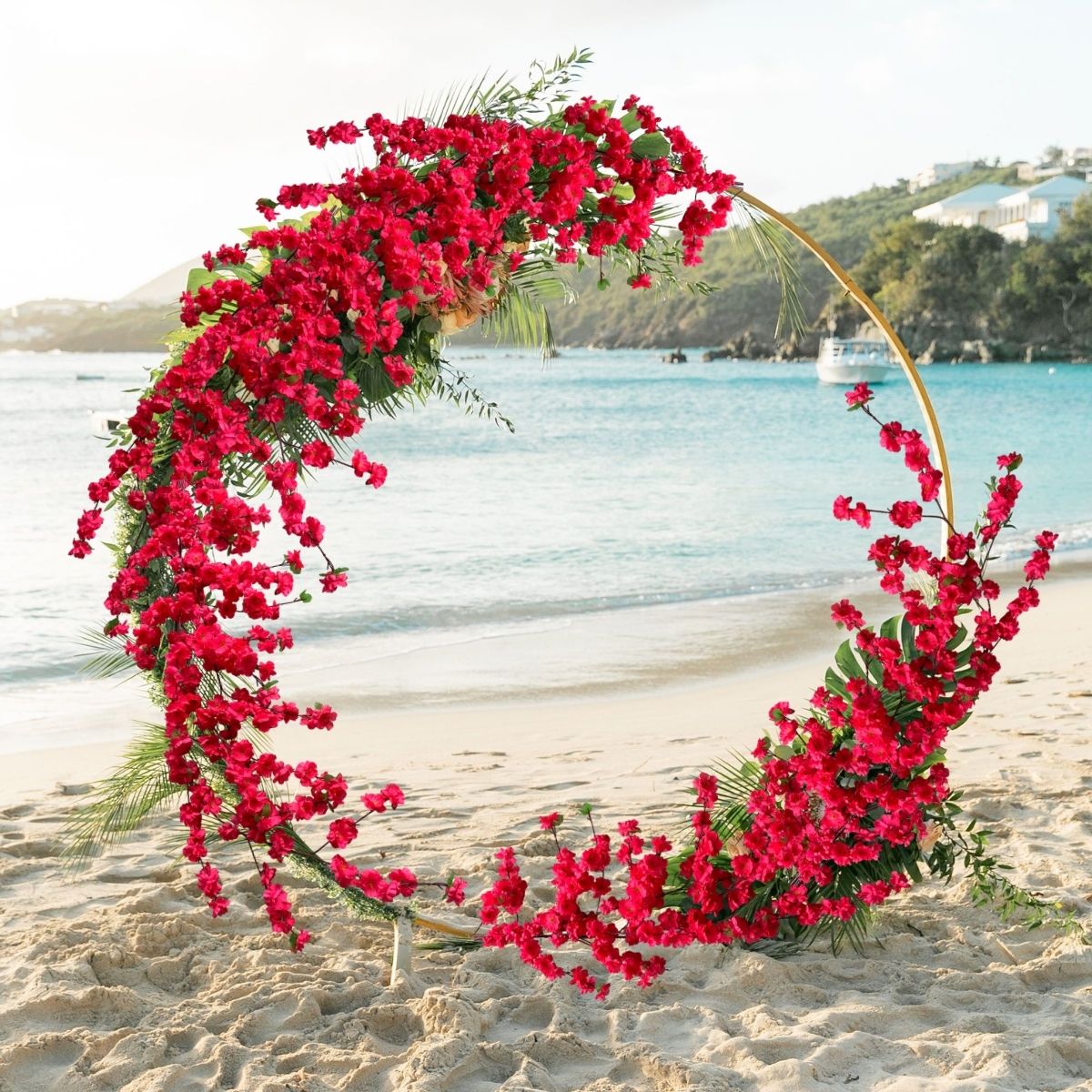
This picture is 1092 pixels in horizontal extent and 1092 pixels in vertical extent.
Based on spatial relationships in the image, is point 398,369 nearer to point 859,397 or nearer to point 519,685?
point 859,397

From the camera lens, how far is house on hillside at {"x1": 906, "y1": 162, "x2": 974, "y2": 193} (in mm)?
96188

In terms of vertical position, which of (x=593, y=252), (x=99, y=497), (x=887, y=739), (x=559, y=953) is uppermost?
(x=593, y=252)

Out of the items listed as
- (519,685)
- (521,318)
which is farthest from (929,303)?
(521,318)

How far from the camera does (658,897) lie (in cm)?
320

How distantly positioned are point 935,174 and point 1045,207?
24.5 metres

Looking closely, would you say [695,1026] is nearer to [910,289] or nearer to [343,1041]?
[343,1041]

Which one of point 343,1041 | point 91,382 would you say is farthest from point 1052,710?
point 91,382

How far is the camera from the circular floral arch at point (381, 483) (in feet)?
9.45

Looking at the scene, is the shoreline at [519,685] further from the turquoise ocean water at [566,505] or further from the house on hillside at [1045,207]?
the house on hillside at [1045,207]

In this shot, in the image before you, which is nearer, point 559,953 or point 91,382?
point 559,953

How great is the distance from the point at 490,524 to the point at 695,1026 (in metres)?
12.3

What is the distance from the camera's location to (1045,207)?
3056 inches

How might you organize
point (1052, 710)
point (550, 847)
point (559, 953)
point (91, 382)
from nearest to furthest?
point (559, 953) → point (550, 847) → point (1052, 710) → point (91, 382)

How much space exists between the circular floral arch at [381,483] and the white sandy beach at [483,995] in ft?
0.48
